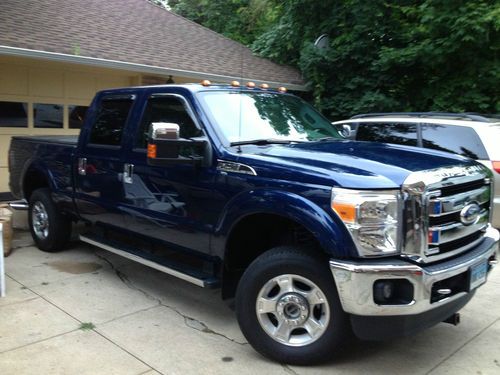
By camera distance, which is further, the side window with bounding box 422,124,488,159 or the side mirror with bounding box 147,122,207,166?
the side window with bounding box 422,124,488,159

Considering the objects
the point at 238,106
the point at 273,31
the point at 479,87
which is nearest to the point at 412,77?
the point at 479,87

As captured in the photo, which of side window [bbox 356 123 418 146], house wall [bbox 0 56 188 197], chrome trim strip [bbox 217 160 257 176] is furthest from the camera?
house wall [bbox 0 56 188 197]

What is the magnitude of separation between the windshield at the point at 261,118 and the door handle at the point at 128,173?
1.02 meters

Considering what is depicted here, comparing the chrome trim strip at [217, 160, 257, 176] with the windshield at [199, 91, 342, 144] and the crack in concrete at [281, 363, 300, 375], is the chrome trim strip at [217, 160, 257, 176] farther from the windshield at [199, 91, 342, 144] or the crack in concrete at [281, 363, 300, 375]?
the crack in concrete at [281, 363, 300, 375]

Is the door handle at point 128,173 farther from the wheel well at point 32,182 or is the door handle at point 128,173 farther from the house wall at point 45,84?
the house wall at point 45,84

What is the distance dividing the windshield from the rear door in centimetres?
112

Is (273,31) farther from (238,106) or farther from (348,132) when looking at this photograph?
(238,106)

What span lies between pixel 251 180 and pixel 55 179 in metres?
3.24

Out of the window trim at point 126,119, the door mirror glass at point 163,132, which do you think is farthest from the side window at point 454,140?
the door mirror glass at point 163,132

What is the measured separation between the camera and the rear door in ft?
16.1

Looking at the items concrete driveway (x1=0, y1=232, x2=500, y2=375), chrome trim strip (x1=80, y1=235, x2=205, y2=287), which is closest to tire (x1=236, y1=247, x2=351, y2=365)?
concrete driveway (x1=0, y1=232, x2=500, y2=375)

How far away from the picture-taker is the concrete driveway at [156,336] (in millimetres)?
3498

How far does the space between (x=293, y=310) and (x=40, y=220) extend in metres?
4.16

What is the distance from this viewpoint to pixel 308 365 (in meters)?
3.42
